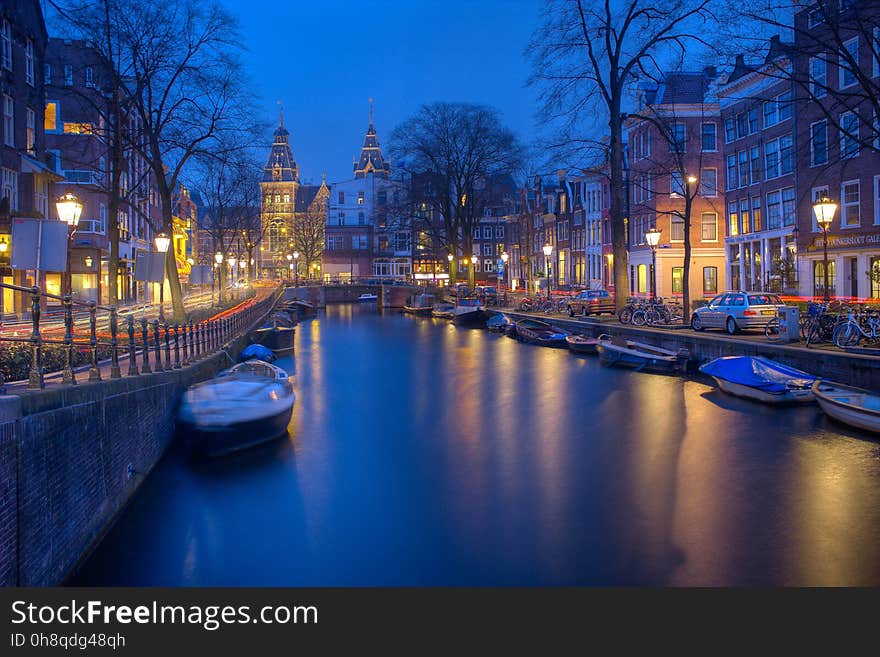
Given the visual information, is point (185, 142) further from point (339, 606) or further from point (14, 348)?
point (339, 606)

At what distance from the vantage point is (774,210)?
4534 centimetres

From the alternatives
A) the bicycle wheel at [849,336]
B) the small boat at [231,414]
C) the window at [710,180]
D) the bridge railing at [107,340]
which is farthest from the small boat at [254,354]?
the window at [710,180]

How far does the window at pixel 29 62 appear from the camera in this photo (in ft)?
124

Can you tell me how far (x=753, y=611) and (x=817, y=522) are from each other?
152 inches

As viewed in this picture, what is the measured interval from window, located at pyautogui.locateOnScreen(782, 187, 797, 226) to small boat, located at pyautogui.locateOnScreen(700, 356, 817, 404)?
21.6 meters

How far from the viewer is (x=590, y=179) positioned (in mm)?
71500

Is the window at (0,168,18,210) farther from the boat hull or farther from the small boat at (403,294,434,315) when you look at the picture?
the small boat at (403,294,434,315)

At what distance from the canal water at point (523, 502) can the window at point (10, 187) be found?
20064 mm

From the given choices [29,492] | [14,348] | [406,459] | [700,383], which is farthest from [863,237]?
[29,492]

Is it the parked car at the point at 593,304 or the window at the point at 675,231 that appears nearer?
the parked car at the point at 593,304

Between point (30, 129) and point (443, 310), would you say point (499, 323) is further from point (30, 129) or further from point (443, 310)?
point (30, 129)

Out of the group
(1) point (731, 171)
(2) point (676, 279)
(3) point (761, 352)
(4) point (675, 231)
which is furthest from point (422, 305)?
(3) point (761, 352)

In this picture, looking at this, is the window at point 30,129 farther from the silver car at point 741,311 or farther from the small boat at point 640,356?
the silver car at point 741,311

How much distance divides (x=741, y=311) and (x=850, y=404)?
1170 cm
